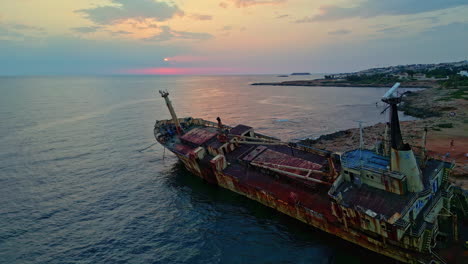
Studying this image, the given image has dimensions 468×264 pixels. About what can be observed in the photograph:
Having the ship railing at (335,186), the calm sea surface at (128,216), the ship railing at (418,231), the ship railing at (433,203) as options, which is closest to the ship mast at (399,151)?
the ship railing at (433,203)

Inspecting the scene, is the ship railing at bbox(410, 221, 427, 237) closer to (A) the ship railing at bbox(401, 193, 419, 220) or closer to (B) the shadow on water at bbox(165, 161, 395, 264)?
(A) the ship railing at bbox(401, 193, 419, 220)

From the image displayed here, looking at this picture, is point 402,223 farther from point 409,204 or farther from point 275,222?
point 275,222

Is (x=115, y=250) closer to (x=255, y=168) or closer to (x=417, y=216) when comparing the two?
(x=255, y=168)

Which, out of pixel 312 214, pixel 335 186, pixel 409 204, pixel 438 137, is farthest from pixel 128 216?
pixel 438 137

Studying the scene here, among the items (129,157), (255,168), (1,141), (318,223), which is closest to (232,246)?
(318,223)

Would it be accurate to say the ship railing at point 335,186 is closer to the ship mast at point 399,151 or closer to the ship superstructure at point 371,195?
the ship superstructure at point 371,195

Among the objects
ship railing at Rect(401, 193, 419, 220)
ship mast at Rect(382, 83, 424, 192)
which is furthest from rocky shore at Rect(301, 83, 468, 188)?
ship railing at Rect(401, 193, 419, 220)
